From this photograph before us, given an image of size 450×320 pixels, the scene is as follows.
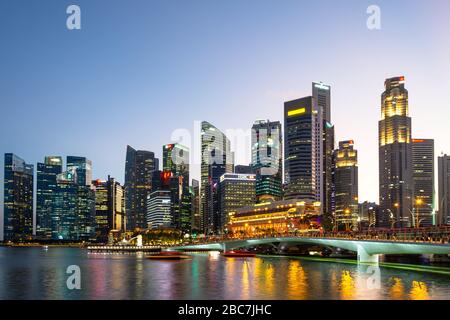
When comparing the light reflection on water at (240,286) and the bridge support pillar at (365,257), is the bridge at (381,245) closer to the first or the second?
the bridge support pillar at (365,257)

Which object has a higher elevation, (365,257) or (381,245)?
(381,245)

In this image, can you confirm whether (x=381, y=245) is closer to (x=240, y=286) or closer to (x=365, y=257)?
(x=365, y=257)

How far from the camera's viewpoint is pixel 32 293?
215 feet

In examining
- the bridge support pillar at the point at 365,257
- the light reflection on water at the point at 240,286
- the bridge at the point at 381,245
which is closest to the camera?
the light reflection on water at the point at 240,286

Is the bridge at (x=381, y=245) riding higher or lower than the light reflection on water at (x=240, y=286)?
higher

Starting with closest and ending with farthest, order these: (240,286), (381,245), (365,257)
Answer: (240,286) < (381,245) < (365,257)

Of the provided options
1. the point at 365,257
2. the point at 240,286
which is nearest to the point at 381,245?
the point at 365,257

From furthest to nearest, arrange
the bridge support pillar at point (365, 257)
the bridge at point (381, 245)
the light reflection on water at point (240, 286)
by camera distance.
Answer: the bridge support pillar at point (365, 257) → the bridge at point (381, 245) → the light reflection on water at point (240, 286)

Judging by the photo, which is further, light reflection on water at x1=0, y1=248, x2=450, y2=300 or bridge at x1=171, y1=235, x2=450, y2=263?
bridge at x1=171, y1=235, x2=450, y2=263

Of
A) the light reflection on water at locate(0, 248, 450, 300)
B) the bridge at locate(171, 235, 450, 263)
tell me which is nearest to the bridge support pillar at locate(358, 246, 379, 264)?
the bridge at locate(171, 235, 450, 263)

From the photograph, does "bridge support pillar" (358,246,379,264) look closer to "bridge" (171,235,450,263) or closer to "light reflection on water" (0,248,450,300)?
"bridge" (171,235,450,263)

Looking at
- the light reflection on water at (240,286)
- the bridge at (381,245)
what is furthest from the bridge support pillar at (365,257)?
the light reflection on water at (240,286)
